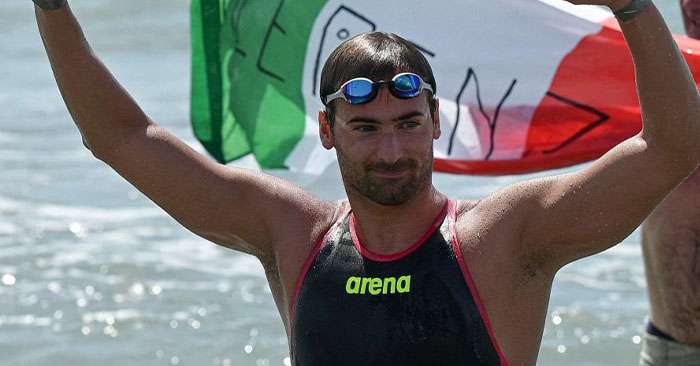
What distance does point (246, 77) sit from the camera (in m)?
6.39

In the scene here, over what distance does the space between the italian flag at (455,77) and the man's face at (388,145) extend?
2.76m

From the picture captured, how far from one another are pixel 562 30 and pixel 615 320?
8.57 ft

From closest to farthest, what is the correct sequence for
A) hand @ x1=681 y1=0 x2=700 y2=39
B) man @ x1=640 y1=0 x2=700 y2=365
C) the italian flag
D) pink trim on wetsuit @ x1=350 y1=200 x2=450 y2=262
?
pink trim on wetsuit @ x1=350 y1=200 x2=450 y2=262 < man @ x1=640 y1=0 x2=700 y2=365 < hand @ x1=681 y1=0 x2=700 y2=39 < the italian flag

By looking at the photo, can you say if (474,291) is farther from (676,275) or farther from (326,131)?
(676,275)

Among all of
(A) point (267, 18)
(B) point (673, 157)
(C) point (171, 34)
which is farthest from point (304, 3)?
(C) point (171, 34)

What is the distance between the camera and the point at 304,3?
249 inches

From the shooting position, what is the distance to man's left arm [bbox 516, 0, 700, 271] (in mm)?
3178

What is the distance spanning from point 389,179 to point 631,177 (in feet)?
1.78

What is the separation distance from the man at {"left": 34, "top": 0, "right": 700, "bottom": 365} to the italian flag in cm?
262

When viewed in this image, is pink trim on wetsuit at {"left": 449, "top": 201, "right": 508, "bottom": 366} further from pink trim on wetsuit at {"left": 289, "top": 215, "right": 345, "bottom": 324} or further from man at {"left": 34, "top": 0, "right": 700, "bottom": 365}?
pink trim on wetsuit at {"left": 289, "top": 215, "right": 345, "bottom": 324}

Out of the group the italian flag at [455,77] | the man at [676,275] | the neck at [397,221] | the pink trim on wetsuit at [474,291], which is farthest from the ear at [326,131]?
the italian flag at [455,77]

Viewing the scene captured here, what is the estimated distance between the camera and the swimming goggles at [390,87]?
3.41 m

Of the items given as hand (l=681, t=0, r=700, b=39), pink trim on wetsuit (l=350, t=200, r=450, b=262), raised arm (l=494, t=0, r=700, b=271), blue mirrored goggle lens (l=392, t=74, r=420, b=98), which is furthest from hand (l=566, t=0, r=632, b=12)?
hand (l=681, t=0, r=700, b=39)

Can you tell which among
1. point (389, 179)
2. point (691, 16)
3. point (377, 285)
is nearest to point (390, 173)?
point (389, 179)
